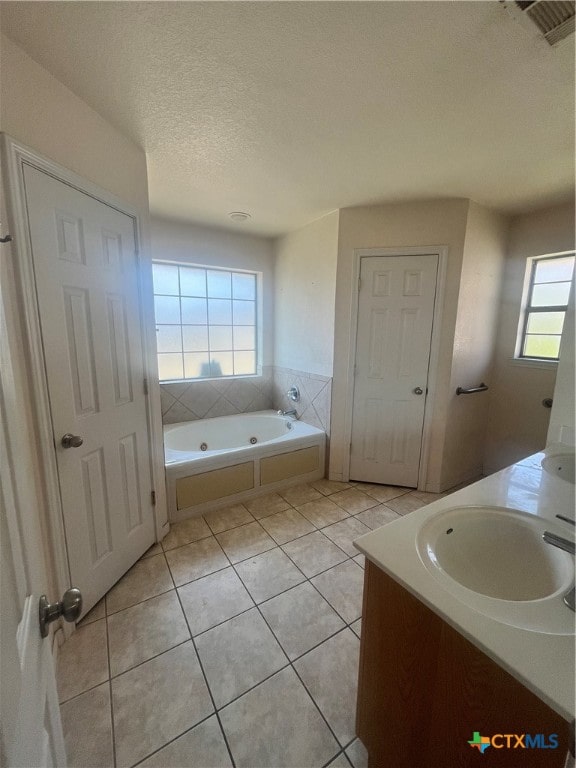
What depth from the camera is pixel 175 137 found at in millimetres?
1598

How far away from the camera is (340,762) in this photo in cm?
103

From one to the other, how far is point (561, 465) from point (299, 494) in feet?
6.06

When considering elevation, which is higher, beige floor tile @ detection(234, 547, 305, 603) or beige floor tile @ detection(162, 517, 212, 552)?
beige floor tile @ detection(234, 547, 305, 603)

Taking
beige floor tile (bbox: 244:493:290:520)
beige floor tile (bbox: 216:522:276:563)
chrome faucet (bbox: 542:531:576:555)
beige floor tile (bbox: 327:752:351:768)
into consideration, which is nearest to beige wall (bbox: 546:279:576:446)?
chrome faucet (bbox: 542:531:576:555)

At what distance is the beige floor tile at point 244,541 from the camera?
6.44 ft

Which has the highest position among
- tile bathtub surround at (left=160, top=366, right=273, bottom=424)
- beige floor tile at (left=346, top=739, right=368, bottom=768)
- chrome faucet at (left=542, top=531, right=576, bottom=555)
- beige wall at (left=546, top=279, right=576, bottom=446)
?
beige wall at (left=546, top=279, right=576, bottom=446)

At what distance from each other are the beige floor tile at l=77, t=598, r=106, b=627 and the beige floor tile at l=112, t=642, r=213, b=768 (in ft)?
1.20

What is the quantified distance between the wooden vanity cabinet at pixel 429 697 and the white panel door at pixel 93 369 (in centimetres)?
135

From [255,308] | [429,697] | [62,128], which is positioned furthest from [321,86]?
[255,308]

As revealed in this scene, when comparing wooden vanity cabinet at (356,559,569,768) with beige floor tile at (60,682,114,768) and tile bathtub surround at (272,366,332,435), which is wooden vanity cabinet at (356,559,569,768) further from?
tile bathtub surround at (272,366,332,435)

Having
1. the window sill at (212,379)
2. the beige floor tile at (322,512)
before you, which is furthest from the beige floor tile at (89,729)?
the window sill at (212,379)

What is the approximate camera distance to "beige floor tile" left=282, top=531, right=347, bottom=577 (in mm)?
1855

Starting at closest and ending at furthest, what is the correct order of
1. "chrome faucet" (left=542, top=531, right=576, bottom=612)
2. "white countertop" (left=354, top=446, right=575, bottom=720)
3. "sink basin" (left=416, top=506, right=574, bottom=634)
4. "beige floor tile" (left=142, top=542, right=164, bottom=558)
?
"white countertop" (left=354, top=446, right=575, bottom=720), "chrome faucet" (left=542, top=531, right=576, bottom=612), "sink basin" (left=416, top=506, right=574, bottom=634), "beige floor tile" (left=142, top=542, right=164, bottom=558)

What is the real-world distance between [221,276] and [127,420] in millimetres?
2096
